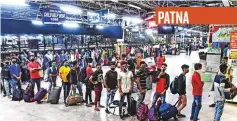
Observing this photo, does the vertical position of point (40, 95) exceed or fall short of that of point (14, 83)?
it falls short

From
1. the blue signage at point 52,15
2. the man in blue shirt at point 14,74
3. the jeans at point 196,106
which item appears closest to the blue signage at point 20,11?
the blue signage at point 52,15

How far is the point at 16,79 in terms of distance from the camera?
9445mm

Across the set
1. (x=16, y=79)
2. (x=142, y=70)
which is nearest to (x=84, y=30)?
(x=16, y=79)

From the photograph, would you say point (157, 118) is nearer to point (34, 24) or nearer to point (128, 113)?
point (128, 113)

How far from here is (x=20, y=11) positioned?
38.2ft

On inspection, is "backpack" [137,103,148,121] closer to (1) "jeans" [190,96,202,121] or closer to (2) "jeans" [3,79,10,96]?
(1) "jeans" [190,96,202,121]

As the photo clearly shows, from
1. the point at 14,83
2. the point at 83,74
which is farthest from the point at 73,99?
the point at 14,83

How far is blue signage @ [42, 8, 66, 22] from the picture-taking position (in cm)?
1164

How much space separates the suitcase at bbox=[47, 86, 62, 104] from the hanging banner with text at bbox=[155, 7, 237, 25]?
14.3 ft

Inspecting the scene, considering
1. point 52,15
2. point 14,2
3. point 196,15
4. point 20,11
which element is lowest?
point 196,15

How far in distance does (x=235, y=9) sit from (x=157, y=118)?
306cm

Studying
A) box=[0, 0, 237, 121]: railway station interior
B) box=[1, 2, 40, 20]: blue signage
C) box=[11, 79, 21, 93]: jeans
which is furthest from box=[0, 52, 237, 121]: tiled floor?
box=[1, 2, 40, 20]: blue signage

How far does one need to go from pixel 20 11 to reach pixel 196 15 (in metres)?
8.38

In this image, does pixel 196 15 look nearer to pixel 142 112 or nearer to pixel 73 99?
pixel 142 112
